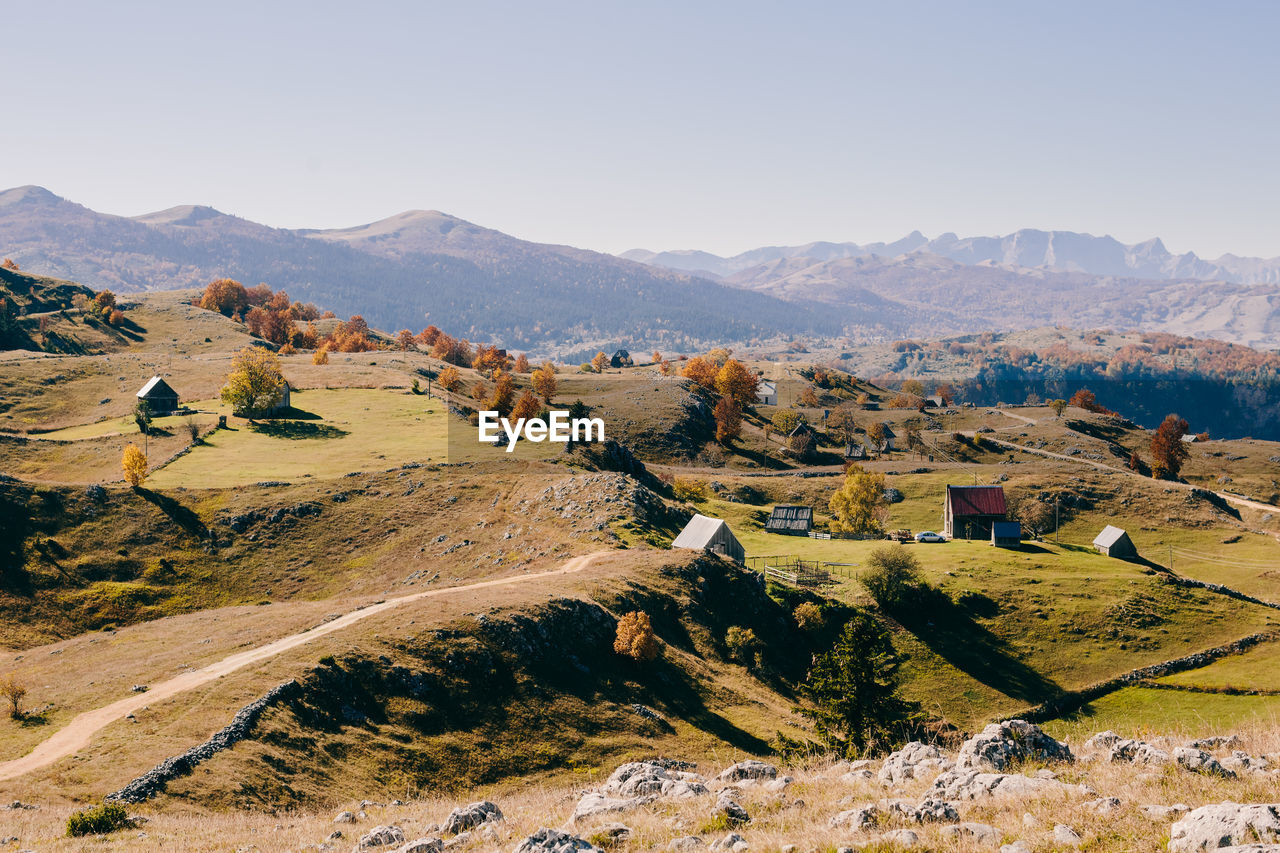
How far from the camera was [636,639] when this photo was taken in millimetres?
62531

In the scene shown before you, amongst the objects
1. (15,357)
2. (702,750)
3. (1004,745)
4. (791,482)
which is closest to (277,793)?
(702,750)

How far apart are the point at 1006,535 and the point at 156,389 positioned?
151m

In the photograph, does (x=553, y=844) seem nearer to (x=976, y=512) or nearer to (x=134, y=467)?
(x=134, y=467)

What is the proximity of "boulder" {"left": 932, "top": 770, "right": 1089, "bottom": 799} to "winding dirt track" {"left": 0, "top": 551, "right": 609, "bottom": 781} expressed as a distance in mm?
43151

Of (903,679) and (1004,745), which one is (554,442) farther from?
(1004,745)

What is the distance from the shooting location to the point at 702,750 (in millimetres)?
53281

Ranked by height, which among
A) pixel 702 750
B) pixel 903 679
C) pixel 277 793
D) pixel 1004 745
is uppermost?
pixel 1004 745

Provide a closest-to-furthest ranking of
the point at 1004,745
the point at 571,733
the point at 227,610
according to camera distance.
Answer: the point at 1004,745
the point at 571,733
the point at 227,610

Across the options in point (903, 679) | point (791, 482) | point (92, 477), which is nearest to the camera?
point (903, 679)

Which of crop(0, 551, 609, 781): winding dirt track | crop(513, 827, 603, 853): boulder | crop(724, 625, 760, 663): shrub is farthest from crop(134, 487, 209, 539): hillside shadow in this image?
crop(513, 827, 603, 853): boulder

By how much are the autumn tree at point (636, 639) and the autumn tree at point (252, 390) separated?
108306mm

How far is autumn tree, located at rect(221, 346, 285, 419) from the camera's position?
142 metres

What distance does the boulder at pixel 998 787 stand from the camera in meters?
21.5

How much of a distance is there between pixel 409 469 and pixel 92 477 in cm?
4409
